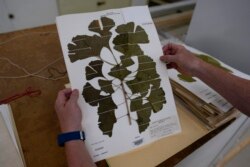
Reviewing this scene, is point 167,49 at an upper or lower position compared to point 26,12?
lower

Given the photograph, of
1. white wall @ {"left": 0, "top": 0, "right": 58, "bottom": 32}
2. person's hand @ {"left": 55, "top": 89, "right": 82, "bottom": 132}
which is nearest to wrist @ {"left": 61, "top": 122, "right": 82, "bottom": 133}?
person's hand @ {"left": 55, "top": 89, "right": 82, "bottom": 132}

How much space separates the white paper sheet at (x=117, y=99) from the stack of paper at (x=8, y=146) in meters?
0.17

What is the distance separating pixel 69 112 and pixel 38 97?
26cm

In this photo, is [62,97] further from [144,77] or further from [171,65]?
[171,65]

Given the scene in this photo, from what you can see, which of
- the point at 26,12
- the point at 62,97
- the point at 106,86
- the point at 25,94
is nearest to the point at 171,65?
the point at 106,86

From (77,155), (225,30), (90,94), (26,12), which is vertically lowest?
(77,155)

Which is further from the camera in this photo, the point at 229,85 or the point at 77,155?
the point at 229,85

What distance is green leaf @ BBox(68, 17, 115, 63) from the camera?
0.55 metres

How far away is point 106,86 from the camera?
0.57 meters

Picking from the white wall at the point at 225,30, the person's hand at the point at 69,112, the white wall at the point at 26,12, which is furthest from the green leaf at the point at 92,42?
the white wall at the point at 26,12

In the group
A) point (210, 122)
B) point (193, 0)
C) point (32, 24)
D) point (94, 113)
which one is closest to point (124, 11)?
point (94, 113)

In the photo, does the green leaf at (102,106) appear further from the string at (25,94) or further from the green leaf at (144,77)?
the string at (25,94)

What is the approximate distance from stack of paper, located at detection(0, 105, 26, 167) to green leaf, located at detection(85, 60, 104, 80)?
240 millimetres

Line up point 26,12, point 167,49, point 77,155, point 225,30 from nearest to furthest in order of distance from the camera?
1. point 77,155
2. point 167,49
3. point 225,30
4. point 26,12
